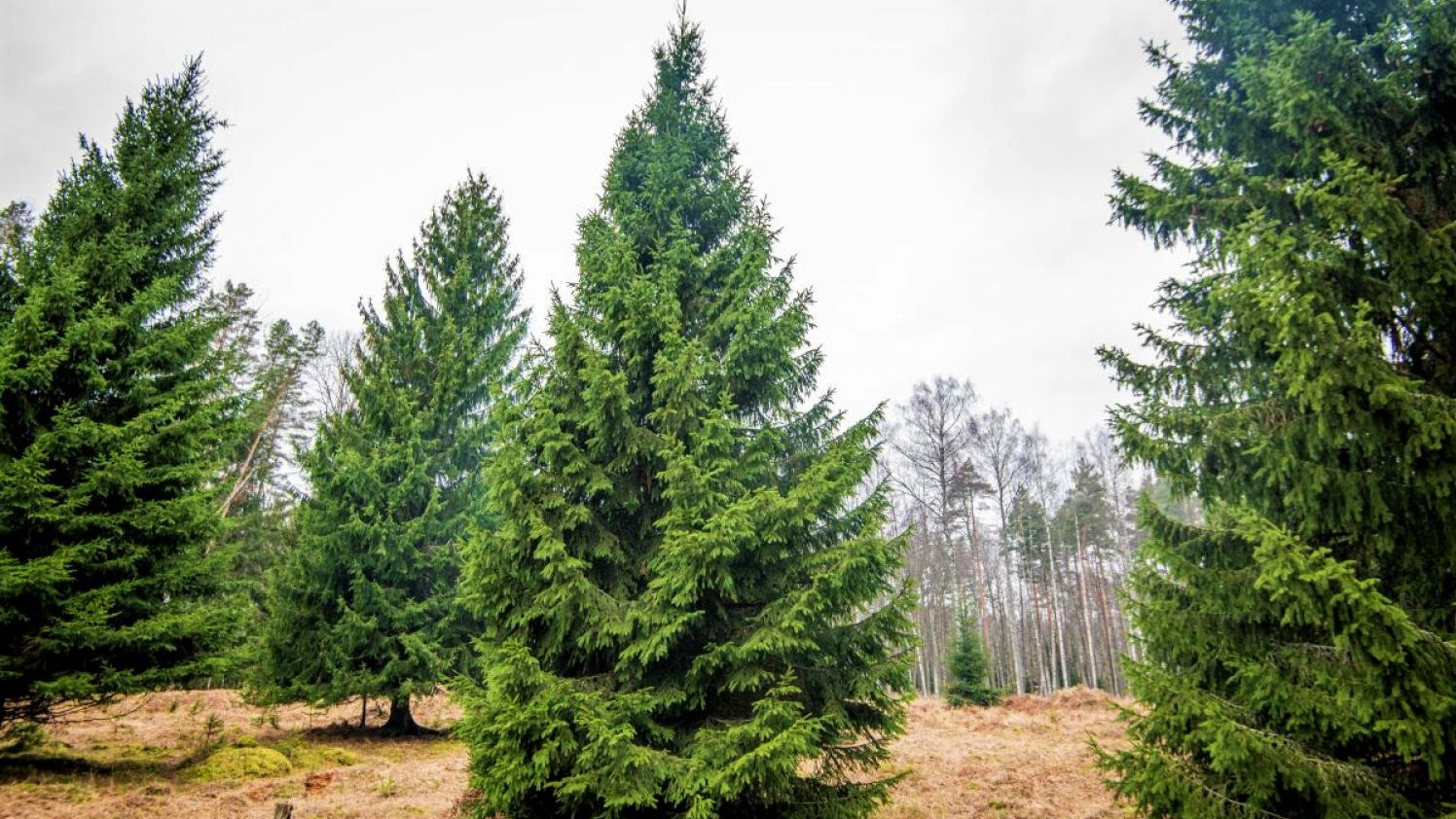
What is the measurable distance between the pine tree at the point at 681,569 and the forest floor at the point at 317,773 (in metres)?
2.68

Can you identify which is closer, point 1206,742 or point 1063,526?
point 1206,742

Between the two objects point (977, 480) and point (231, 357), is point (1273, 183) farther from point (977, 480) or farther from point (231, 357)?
point (977, 480)

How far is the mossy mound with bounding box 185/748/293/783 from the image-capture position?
30.6 ft

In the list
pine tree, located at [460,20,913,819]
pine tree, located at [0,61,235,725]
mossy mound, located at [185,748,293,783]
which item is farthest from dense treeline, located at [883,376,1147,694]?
pine tree, located at [0,61,235,725]

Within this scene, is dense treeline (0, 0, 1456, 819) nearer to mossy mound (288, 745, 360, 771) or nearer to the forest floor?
the forest floor

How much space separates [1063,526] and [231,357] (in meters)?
36.4

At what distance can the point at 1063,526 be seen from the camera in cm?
3266

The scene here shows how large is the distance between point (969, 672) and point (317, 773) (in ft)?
67.7

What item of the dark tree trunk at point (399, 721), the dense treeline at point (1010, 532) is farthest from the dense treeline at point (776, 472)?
the dense treeline at point (1010, 532)

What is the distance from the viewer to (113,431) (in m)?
8.57

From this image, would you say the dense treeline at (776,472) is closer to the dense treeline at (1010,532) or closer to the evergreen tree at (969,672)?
the evergreen tree at (969,672)

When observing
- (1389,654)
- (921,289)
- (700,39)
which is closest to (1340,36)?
(1389,654)

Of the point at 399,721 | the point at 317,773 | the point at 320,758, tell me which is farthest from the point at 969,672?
the point at 317,773

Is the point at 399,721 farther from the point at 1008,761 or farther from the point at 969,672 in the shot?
the point at 969,672
